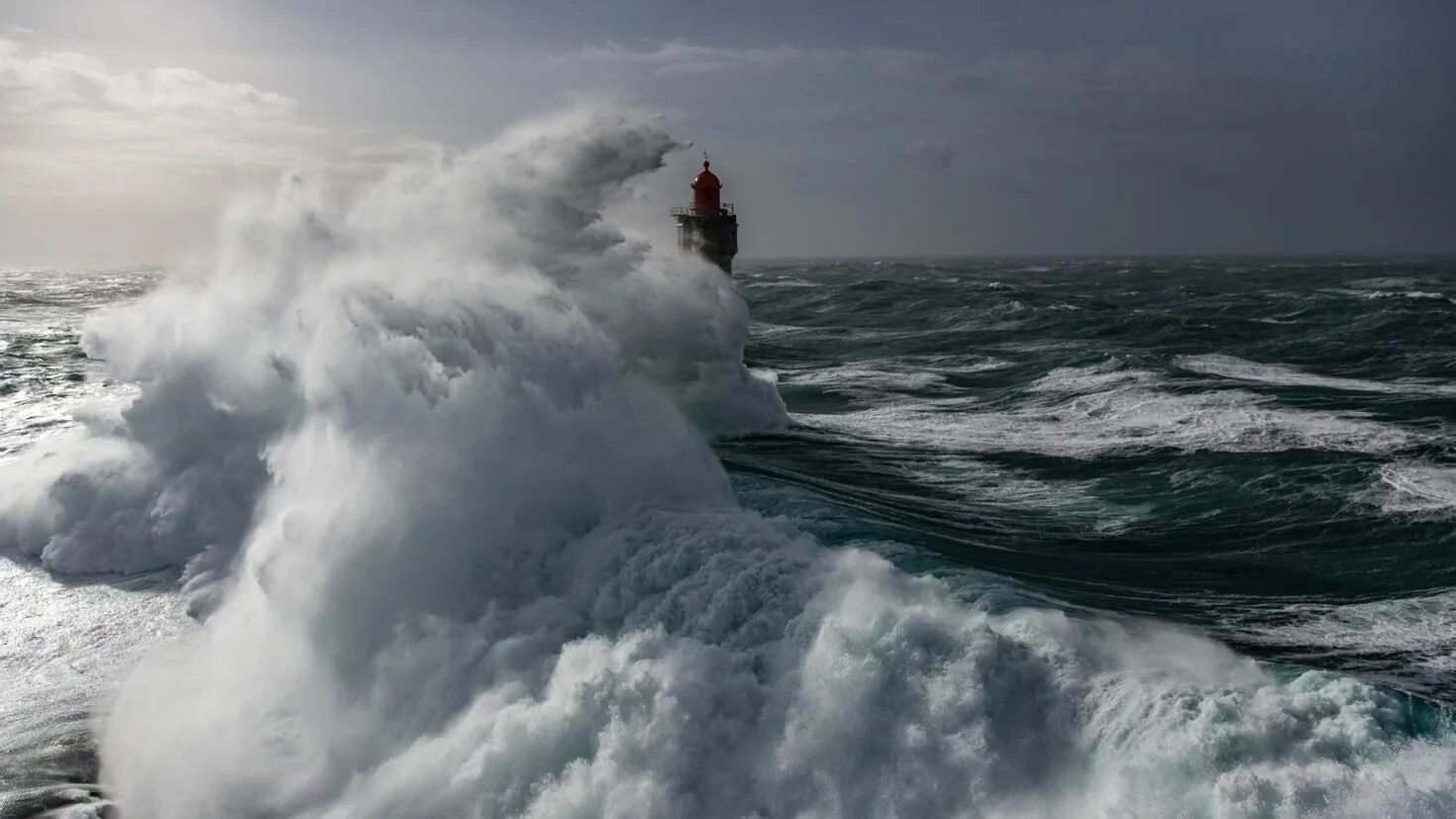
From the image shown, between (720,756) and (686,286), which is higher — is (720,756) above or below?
below

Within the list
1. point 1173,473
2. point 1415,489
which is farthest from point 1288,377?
point 1415,489

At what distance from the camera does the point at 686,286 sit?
68.7 feet

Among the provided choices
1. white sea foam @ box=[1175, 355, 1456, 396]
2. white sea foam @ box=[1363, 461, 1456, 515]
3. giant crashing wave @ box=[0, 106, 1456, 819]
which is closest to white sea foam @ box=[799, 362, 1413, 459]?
white sea foam @ box=[1363, 461, 1456, 515]

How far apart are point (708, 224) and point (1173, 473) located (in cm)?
1669

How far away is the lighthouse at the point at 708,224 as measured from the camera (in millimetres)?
28578

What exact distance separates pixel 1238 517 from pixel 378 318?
9.88 m

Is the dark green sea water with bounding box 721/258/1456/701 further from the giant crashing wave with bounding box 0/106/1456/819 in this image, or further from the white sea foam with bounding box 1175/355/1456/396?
the giant crashing wave with bounding box 0/106/1456/819

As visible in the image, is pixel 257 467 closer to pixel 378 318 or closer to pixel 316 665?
pixel 378 318

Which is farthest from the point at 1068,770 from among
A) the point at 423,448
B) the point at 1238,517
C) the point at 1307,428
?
the point at 1307,428

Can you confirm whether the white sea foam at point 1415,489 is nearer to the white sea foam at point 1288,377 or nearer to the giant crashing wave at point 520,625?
the giant crashing wave at point 520,625

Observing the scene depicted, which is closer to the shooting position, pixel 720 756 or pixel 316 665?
pixel 720 756

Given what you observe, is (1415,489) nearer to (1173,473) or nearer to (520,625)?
(1173,473)

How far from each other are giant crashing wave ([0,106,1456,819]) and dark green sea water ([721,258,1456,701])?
66.9 inches

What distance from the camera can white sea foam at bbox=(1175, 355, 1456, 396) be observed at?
21.1m
